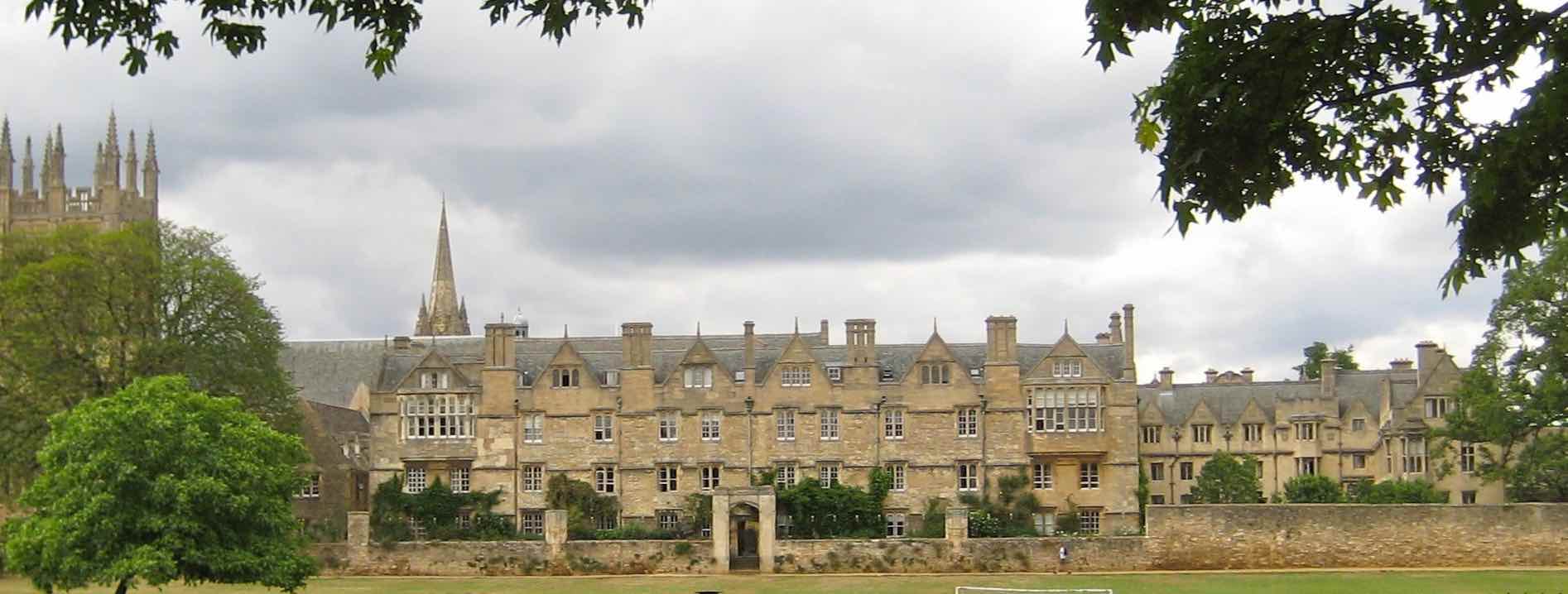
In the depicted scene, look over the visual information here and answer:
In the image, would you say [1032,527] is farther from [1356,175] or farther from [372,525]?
[1356,175]

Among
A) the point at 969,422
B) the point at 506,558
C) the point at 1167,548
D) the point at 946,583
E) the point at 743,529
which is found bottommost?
the point at 946,583

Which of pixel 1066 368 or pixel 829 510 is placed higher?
pixel 1066 368

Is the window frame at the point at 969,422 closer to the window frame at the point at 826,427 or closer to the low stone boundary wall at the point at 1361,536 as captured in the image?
the window frame at the point at 826,427

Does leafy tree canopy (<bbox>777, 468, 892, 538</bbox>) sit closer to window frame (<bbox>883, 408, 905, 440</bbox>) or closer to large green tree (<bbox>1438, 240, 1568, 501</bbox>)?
window frame (<bbox>883, 408, 905, 440</bbox>)

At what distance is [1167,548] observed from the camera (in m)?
53.4

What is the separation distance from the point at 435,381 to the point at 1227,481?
104 ft

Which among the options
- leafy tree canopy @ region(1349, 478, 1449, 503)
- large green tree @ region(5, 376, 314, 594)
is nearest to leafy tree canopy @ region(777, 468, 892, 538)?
leafy tree canopy @ region(1349, 478, 1449, 503)

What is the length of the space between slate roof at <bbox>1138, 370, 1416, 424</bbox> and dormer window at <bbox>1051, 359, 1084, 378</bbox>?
19763mm

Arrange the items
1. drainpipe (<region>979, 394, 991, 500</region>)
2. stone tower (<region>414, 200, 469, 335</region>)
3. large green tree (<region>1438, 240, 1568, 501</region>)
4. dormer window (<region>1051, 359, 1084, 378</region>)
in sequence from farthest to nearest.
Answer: stone tower (<region>414, 200, 469, 335</region>) < dormer window (<region>1051, 359, 1084, 378</region>) < drainpipe (<region>979, 394, 991, 500</region>) < large green tree (<region>1438, 240, 1568, 501</region>)

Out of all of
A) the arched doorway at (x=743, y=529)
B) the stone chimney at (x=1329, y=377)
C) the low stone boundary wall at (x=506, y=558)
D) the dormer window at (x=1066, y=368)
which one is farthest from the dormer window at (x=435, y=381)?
the stone chimney at (x=1329, y=377)

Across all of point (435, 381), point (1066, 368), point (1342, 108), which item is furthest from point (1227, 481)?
point (1342, 108)

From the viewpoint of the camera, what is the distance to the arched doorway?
58.5 m

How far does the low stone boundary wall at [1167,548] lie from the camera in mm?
52875

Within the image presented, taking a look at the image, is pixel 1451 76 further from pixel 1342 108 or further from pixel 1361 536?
pixel 1361 536
